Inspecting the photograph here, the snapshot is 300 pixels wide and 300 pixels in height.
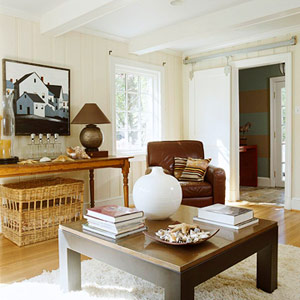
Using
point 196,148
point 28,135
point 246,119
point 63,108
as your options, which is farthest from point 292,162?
point 28,135

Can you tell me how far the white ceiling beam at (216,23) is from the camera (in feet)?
10.5

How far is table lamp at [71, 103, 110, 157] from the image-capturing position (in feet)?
11.8

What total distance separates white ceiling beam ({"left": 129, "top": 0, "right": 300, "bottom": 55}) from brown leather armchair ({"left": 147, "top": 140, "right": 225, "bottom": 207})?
130cm

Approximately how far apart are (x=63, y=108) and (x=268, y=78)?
4187mm

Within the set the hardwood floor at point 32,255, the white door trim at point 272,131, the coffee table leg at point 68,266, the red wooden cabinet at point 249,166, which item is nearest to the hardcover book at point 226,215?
the coffee table leg at point 68,266

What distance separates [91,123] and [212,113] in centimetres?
222

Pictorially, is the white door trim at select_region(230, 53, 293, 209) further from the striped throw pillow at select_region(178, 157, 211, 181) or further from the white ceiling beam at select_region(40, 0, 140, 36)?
the white ceiling beam at select_region(40, 0, 140, 36)

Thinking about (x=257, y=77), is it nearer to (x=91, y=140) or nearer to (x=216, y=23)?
(x=216, y=23)

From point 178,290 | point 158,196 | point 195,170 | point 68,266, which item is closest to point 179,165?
point 195,170

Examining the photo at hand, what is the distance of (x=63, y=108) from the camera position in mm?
3816

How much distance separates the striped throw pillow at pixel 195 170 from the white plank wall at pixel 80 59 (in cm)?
106

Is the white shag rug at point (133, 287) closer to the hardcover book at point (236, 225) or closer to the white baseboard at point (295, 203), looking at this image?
the hardcover book at point (236, 225)

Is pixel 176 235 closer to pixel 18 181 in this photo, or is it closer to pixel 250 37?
pixel 18 181

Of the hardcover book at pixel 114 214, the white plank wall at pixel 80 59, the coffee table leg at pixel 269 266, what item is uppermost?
the white plank wall at pixel 80 59
